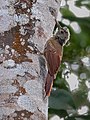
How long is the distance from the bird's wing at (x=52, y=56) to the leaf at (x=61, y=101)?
779mm

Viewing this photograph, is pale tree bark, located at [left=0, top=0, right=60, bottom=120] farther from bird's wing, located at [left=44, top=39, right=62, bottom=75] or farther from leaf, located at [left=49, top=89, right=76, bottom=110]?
leaf, located at [left=49, top=89, right=76, bottom=110]

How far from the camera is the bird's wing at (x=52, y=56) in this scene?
1.53 meters

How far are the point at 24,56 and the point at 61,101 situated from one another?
3.25 feet

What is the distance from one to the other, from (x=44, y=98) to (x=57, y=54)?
0.23 m

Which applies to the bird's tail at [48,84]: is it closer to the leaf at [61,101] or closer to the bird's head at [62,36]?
the bird's head at [62,36]

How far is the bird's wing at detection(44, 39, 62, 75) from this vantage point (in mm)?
1534

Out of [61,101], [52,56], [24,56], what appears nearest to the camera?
[24,56]

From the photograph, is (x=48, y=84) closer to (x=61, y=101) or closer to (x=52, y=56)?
(x=52, y=56)

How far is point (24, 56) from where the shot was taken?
1.44m

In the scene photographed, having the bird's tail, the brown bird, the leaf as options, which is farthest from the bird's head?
the leaf

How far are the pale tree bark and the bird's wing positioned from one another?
0.09 feet

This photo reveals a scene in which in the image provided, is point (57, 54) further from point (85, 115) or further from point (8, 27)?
point (85, 115)

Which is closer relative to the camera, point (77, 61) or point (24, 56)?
point (24, 56)

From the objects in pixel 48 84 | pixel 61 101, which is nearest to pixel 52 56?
pixel 48 84
